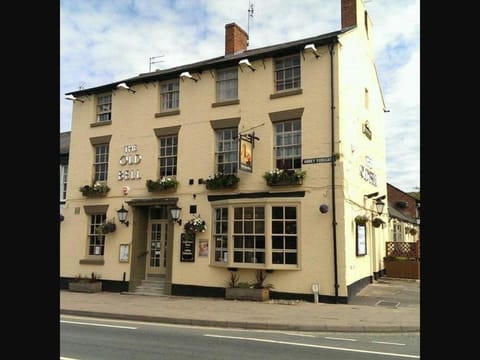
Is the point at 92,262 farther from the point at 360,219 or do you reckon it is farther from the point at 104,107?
the point at 360,219

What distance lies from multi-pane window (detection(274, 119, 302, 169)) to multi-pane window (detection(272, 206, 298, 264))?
5.37ft

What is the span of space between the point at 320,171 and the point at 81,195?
1109 centimetres

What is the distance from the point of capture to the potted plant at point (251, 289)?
14.4m

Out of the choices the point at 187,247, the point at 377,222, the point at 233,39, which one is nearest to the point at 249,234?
the point at 187,247

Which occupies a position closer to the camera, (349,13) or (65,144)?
(349,13)

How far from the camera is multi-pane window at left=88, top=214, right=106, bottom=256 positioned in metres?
18.8

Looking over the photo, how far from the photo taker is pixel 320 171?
48.0 feet

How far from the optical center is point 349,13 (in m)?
18.2

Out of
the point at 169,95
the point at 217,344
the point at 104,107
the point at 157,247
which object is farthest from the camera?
the point at 104,107

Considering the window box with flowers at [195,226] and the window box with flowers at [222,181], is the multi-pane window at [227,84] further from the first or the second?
the window box with flowers at [195,226]

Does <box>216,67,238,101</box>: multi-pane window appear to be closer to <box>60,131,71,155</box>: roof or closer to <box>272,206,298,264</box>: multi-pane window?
<box>272,206,298,264</box>: multi-pane window

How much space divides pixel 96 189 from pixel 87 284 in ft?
13.1

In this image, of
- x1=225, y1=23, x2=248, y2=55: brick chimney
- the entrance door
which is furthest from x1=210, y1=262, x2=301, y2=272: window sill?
x1=225, y1=23, x2=248, y2=55: brick chimney
